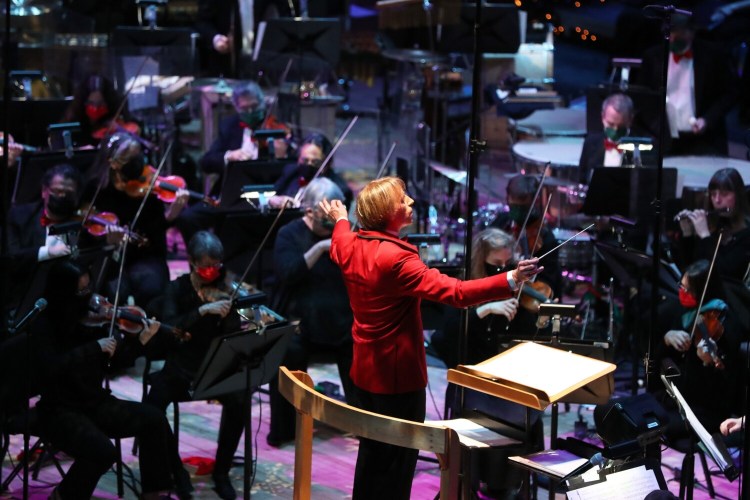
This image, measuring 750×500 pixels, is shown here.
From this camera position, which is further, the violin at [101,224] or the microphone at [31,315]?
the violin at [101,224]

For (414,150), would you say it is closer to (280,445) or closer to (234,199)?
(234,199)

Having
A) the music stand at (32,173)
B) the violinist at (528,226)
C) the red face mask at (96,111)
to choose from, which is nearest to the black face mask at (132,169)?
the music stand at (32,173)

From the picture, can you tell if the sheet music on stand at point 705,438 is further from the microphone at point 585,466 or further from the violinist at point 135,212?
the violinist at point 135,212

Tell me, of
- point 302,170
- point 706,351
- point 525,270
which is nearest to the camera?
point 525,270

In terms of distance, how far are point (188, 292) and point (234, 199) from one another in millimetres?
1420

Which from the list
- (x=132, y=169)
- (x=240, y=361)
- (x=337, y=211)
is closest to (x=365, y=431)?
(x=337, y=211)

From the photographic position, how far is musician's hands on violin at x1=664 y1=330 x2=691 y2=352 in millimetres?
4953

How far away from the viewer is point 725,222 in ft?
18.9

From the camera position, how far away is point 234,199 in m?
6.41

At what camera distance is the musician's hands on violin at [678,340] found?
4.95 metres

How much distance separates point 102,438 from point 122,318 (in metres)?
0.54

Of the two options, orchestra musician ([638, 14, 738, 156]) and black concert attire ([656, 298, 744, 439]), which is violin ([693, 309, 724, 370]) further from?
orchestra musician ([638, 14, 738, 156])

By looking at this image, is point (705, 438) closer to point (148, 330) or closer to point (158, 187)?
point (148, 330)

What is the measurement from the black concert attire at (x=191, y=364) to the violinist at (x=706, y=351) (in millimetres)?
1837
